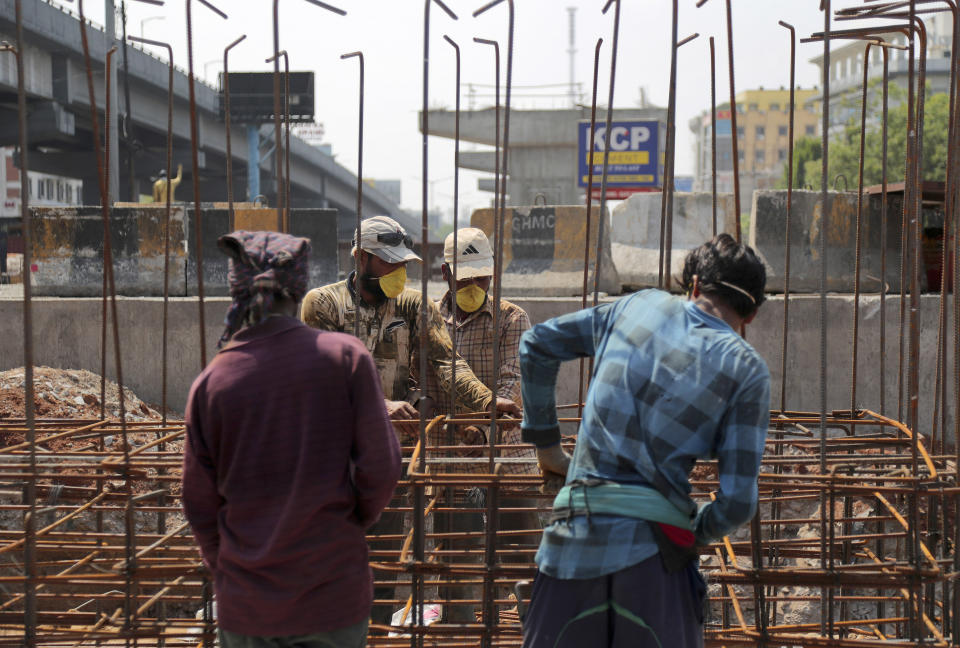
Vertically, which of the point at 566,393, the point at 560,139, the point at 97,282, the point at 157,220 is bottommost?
the point at 566,393

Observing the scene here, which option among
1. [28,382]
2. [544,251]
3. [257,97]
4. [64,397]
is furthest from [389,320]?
[257,97]

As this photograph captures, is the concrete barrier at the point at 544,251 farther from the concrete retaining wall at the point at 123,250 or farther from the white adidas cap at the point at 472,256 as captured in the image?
the white adidas cap at the point at 472,256

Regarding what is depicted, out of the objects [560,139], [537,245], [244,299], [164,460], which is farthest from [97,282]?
[560,139]

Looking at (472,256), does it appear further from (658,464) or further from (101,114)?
(101,114)

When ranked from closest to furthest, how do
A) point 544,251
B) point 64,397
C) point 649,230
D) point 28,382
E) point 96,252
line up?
point 28,382 < point 64,397 < point 96,252 < point 544,251 < point 649,230

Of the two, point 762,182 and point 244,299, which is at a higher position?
point 762,182

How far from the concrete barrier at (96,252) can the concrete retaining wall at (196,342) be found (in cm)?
73

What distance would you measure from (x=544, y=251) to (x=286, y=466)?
22.1 feet

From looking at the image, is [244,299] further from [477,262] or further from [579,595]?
[477,262]

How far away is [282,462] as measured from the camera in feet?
6.84

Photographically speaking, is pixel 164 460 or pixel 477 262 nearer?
pixel 164 460

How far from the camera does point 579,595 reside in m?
Result: 2.25

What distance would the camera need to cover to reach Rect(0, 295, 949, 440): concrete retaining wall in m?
7.30

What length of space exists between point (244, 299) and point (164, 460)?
1.16 m
